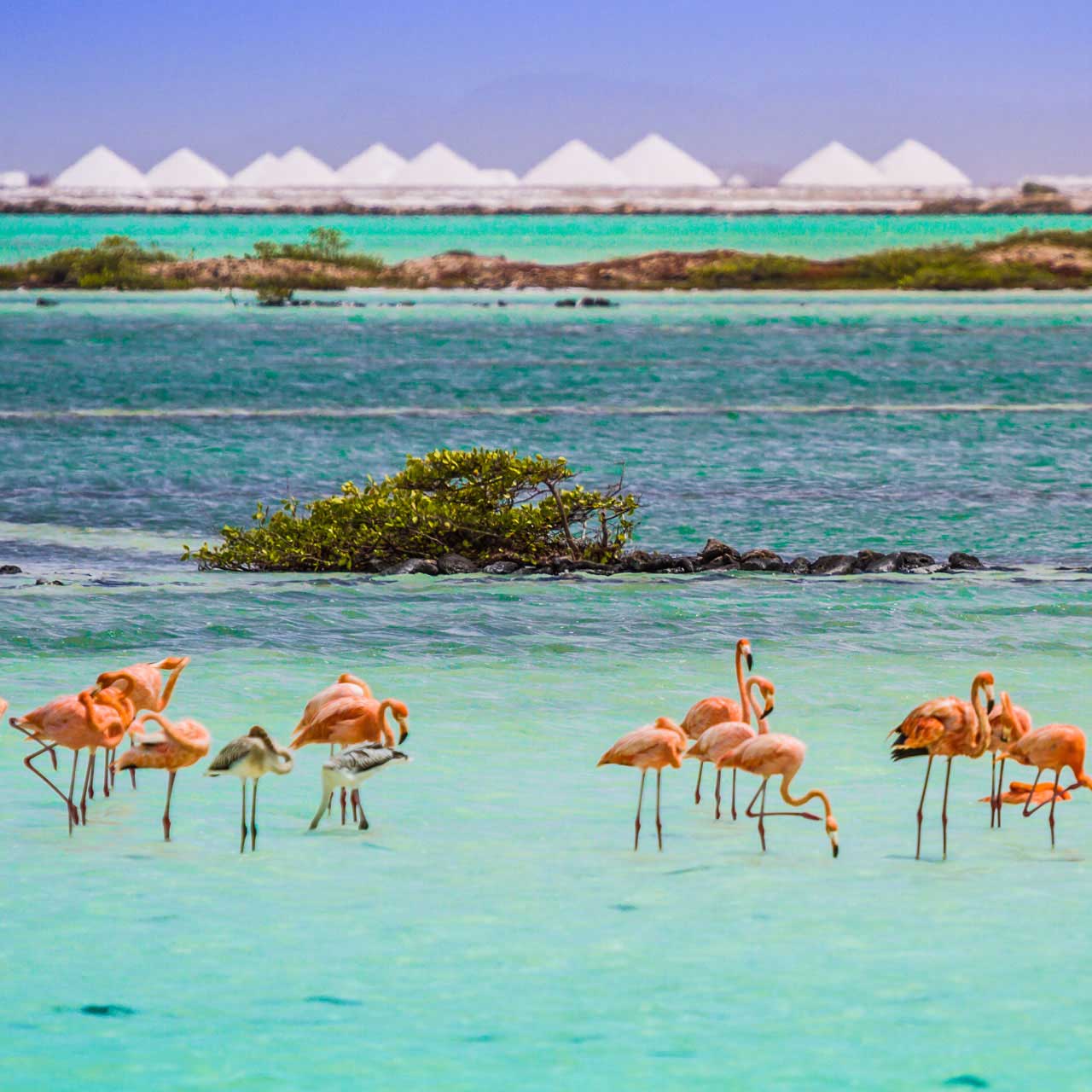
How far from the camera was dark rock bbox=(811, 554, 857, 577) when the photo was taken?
21.3 metres

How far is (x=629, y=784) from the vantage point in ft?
39.1

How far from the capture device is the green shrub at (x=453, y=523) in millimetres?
20922

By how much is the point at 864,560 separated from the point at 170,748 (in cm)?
1314

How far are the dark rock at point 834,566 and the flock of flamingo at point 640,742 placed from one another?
10.5 metres

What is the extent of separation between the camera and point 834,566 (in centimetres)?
2141

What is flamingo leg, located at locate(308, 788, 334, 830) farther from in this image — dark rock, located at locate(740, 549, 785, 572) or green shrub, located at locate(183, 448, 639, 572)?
dark rock, located at locate(740, 549, 785, 572)

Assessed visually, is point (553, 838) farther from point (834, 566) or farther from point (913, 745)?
point (834, 566)

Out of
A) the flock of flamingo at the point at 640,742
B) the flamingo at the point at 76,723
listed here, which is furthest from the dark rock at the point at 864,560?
the flamingo at the point at 76,723

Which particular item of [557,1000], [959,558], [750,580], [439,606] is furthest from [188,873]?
[959,558]

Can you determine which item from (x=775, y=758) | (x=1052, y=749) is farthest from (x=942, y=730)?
(x=775, y=758)

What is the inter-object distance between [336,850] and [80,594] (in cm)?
985

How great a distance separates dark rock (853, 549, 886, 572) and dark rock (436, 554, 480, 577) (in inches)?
172

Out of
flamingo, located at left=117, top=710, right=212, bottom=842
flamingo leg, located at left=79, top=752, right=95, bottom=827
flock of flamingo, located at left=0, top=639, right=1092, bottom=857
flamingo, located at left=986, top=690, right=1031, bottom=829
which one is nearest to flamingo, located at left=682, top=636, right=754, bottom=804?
flock of flamingo, located at left=0, top=639, right=1092, bottom=857

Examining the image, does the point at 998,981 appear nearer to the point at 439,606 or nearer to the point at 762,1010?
the point at 762,1010
